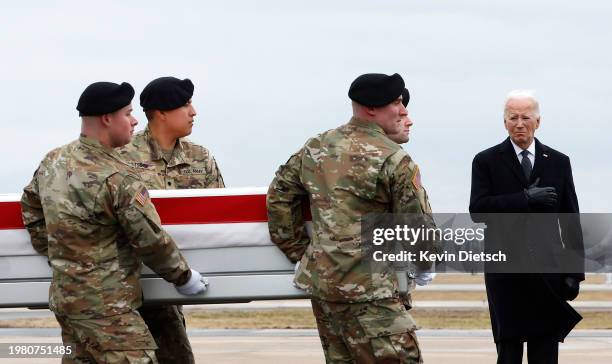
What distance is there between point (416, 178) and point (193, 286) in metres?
1.07

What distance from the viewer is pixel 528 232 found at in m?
6.41

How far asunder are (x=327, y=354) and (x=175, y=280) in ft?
2.23

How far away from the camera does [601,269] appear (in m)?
6.91

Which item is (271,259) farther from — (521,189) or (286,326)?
(286,326)

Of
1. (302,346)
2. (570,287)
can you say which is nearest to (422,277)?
(570,287)

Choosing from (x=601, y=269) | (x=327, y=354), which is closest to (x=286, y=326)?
(x=601, y=269)

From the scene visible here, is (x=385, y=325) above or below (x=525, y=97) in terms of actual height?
below

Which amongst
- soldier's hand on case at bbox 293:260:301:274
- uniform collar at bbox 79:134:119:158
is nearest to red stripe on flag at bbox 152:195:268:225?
soldier's hand on case at bbox 293:260:301:274

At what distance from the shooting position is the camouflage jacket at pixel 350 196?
5457 mm

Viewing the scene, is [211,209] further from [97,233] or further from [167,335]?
[167,335]

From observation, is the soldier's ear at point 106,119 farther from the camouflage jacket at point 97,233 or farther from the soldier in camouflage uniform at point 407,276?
the soldier in camouflage uniform at point 407,276

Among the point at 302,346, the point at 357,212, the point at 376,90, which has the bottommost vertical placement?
the point at 302,346

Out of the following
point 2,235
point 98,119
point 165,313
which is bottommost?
point 165,313

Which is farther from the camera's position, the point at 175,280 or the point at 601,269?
the point at 601,269
